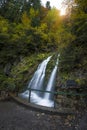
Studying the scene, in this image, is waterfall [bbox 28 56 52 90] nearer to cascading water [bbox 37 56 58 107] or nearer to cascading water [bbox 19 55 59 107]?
cascading water [bbox 19 55 59 107]

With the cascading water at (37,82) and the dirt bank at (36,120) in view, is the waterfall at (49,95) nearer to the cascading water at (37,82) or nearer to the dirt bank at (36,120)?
the cascading water at (37,82)

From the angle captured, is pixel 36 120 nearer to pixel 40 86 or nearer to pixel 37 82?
pixel 40 86

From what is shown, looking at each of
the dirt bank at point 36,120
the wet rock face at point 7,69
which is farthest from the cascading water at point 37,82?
the wet rock face at point 7,69

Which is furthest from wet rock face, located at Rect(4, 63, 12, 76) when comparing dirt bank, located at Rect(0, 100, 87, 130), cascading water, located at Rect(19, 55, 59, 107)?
dirt bank, located at Rect(0, 100, 87, 130)

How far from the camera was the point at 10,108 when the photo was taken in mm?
7418

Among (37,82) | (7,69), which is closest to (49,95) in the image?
(37,82)

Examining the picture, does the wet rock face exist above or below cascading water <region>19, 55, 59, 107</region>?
above

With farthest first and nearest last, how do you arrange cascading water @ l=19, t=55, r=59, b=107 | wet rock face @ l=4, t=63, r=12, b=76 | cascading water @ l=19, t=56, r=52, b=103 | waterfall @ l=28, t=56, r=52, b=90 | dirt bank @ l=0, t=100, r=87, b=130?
wet rock face @ l=4, t=63, r=12, b=76, waterfall @ l=28, t=56, r=52, b=90, cascading water @ l=19, t=56, r=52, b=103, cascading water @ l=19, t=55, r=59, b=107, dirt bank @ l=0, t=100, r=87, b=130

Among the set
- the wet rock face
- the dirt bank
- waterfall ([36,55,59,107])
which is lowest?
the dirt bank

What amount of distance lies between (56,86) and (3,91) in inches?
128

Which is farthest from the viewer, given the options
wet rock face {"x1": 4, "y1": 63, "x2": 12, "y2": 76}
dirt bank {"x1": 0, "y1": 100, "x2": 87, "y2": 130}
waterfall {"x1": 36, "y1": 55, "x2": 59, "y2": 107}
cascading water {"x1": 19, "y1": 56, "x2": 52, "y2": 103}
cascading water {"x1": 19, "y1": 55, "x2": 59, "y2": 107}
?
wet rock face {"x1": 4, "y1": 63, "x2": 12, "y2": 76}

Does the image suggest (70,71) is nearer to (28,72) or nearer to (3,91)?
(28,72)

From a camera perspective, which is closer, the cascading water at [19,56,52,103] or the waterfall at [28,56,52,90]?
the cascading water at [19,56,52,103]

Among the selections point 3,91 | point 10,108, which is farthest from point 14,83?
point 10,108
